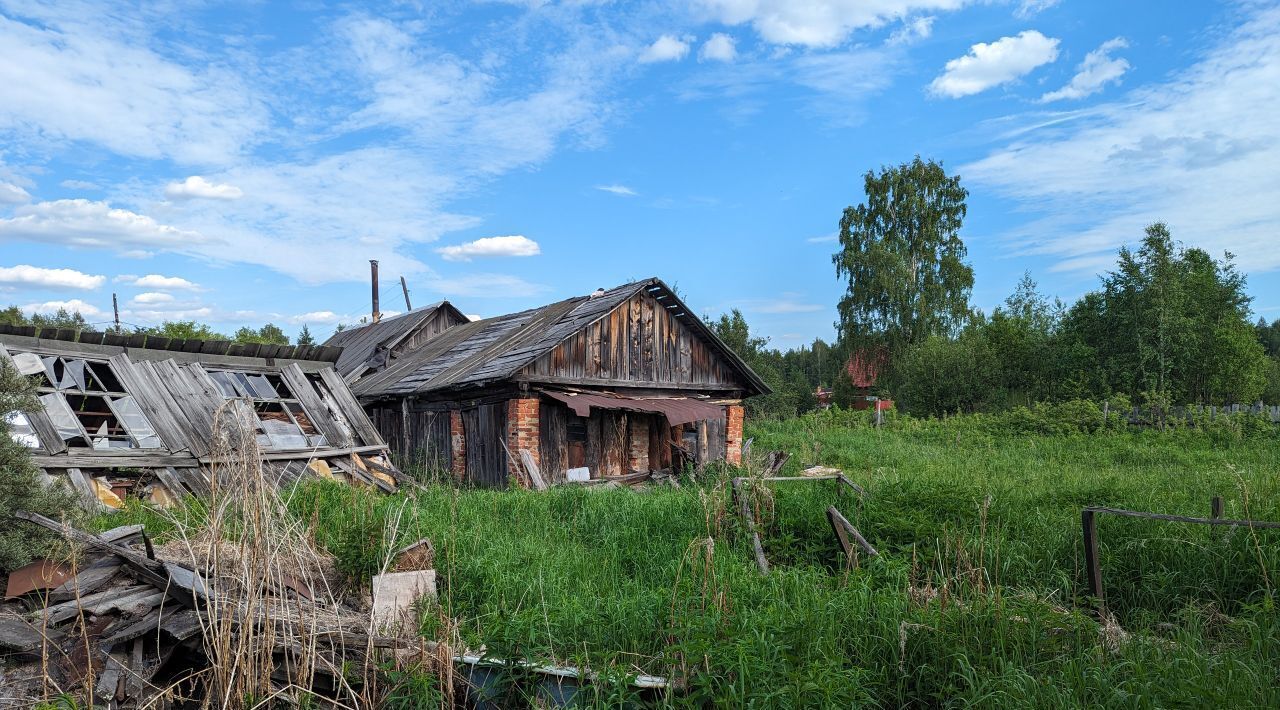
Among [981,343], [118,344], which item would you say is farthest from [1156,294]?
[118,344]

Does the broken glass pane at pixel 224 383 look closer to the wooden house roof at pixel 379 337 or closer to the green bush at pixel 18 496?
the green bush at pixel 18 496

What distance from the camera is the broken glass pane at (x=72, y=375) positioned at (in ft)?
36.7

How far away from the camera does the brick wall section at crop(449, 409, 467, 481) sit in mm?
16312

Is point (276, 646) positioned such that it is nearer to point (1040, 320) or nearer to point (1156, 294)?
point (1156, 294)

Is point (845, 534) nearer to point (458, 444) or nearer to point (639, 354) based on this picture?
point (639, 354)

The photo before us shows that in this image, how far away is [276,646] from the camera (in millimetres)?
4926

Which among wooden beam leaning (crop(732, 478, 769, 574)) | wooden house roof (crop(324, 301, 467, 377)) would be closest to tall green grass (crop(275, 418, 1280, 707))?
wooden beam leaning (crop(732, 478, 769, 574))

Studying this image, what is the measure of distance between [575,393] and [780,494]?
24.0 feet

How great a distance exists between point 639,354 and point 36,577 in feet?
39.6

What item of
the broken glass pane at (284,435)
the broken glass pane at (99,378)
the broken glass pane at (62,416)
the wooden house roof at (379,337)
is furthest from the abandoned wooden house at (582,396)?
the broken glass pane at (62,416)

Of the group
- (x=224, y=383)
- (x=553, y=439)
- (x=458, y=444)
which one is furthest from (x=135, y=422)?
(x=553, y=439)

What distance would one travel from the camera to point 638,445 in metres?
16.8

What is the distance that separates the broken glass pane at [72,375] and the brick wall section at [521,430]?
6.71 meters

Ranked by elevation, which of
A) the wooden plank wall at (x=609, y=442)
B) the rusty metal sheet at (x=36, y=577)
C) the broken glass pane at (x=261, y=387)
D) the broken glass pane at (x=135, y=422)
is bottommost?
the rusty metal sheet at (x=36, y=577)
